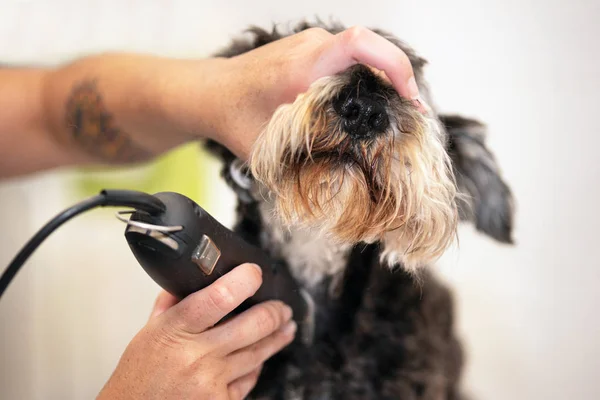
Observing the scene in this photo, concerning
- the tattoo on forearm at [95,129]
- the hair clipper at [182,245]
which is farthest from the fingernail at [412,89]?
the tattoo on forearm at [95,129]

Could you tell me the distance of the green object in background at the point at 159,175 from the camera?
89 centimetres

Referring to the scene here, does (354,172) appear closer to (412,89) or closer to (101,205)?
(412,89)

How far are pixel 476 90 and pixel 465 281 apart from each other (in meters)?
0.34

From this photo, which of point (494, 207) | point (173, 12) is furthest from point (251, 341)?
point (173, 12)

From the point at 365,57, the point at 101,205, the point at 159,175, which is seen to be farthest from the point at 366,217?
the point at 159,175

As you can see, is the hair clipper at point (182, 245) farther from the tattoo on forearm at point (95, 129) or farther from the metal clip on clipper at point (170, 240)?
the tattoo on forearm at point (95, 129)

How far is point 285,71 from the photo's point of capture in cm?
61

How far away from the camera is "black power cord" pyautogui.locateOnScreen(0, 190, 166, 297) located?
1.62 ft

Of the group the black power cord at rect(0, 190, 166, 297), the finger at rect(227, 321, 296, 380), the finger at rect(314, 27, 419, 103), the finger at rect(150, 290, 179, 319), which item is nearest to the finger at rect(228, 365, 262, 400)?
the finger at rect(227, 321, 296, 380)

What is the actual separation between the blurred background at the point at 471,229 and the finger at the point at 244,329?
220 millimetres

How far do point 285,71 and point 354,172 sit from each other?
0.14 meters

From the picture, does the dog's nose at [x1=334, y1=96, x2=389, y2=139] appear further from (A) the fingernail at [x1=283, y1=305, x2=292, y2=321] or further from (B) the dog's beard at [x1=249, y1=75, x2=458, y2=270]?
(A) the fingernail at [x1=283, y1=305, x2=292, y2=321]

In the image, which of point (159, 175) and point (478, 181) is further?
point (159, 175)

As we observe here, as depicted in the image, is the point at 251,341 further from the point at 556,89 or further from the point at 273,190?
the point at 556,89
